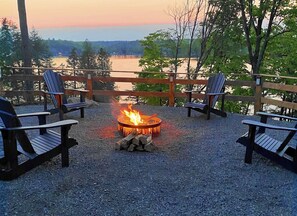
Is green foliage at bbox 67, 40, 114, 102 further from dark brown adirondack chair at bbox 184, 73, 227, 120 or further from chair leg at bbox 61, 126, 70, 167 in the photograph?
chair leg at bbox 61, 126, 70, 167

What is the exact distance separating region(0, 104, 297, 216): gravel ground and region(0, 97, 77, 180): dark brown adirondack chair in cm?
12

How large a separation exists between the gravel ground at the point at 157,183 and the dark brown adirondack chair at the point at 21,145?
0.38 ft

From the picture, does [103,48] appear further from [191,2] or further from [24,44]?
[24,44]

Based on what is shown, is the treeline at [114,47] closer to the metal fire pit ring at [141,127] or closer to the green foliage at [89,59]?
the green foliage at [89,59]

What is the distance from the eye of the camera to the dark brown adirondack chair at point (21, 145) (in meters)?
2.48

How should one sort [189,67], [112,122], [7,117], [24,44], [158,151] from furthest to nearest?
[189,67], [24,44], [112,122], [158,151], [7,117]

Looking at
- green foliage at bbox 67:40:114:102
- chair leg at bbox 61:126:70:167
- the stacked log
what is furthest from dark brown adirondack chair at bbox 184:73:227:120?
green foliage at bbox 67:40:114:102

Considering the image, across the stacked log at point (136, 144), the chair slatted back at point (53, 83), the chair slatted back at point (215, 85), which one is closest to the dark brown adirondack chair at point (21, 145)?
the stacked log at point (136, 144)

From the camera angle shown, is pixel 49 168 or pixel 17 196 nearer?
pixel 17 196

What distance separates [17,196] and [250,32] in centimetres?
1099

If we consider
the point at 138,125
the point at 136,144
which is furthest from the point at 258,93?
the point at 136,144

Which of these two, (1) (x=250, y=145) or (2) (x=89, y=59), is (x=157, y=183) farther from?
(2) (x=89, y=59)

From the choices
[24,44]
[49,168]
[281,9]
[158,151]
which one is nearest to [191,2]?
[281,9]

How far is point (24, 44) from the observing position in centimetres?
831
